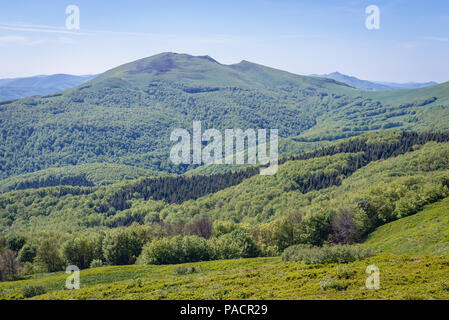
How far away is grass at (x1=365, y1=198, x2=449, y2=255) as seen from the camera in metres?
47.2

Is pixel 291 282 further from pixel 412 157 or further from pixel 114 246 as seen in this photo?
pixel 412 157

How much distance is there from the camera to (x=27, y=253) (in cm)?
8756

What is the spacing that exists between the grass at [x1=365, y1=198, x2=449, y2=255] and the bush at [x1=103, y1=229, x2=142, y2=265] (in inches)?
2087

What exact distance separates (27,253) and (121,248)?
1016 inches

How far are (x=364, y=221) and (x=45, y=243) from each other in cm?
7469

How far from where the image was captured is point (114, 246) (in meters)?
81.6

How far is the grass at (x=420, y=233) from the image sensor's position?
47.2 m

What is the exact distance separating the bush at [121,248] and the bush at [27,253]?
67.1 feet

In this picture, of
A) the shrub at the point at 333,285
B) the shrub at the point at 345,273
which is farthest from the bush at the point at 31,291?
the shrub at the point at 345,273

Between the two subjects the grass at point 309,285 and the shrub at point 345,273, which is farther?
the shrub at point 345,273

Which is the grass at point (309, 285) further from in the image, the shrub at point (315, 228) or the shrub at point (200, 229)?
the shrub at point (200, 229)

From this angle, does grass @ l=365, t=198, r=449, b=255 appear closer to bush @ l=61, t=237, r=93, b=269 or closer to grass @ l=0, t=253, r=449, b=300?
grass @ l=0, t=253, r=449, b=300

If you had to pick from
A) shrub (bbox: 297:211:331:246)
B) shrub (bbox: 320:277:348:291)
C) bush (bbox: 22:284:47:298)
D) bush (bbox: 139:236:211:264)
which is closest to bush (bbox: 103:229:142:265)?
→ bush (bbox: 139:236:211:264)
